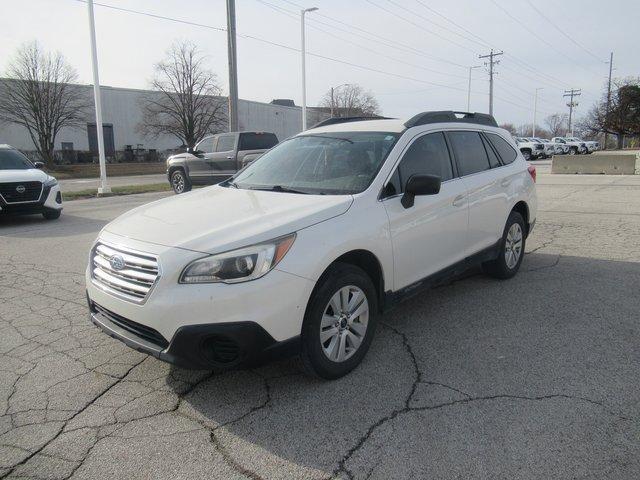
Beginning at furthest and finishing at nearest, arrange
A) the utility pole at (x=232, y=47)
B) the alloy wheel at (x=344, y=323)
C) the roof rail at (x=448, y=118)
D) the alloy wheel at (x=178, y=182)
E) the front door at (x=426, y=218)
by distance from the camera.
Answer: the utility pole at (x=232, y=47) → the alloy wheel at (x=178, y=182) → the roof rail at (x=448, y=118) → the front door at (x=426, y=218) → the alloy wheel at (x=344, y=323)

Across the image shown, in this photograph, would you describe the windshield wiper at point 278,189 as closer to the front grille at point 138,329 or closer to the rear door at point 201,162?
the front grille at point 138,329

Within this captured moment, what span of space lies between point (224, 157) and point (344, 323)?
1326 cm

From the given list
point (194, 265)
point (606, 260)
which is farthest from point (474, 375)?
point (606, 260)

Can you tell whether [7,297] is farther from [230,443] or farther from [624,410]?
[624,410]

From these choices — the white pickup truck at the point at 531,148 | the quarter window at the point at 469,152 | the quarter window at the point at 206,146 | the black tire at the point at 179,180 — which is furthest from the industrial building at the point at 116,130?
the quarter window at the point at 469,152

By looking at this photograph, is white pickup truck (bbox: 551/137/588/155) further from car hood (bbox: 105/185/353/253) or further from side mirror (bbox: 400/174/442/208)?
car hood (bbox: 105/185/353/253)

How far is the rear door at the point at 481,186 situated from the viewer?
16.0 feet

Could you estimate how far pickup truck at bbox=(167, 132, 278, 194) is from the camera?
15797 mm

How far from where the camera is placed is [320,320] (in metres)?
3.21

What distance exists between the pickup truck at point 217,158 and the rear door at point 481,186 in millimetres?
10578

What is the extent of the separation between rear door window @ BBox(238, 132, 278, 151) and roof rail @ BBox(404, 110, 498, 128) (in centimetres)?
1058

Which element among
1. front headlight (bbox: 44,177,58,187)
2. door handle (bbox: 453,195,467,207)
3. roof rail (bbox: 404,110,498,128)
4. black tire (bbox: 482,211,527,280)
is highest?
roof rail (bbox: 404,110,498,128)

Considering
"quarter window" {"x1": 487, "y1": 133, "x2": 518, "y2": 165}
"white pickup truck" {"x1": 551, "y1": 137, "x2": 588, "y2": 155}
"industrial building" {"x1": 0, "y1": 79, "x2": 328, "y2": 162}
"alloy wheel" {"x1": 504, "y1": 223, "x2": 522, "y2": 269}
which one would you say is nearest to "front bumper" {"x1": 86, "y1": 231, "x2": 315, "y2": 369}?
"alloy wheel" {"x1": 504, "y1": 223, "x2": 522, "y2": 269}

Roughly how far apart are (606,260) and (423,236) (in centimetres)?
385
